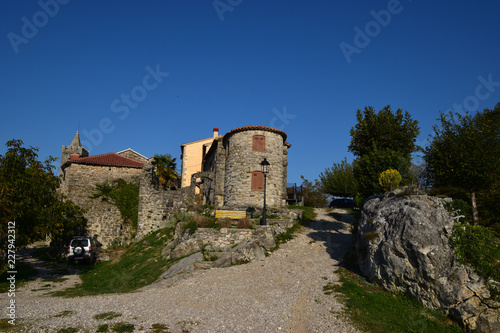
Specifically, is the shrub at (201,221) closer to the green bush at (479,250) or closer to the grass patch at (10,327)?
the grass patch at (10,327)

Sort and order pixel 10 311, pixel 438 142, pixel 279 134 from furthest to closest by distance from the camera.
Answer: pixel 279 134 < pixel 438 142 < pixel 10 311

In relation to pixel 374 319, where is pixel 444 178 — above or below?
above

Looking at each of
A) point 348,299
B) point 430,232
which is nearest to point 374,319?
point 348,299

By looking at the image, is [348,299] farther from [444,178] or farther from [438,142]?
[438,142]

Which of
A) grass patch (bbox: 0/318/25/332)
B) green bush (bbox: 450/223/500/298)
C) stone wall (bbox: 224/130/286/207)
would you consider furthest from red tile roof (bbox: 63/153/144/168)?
green bush (bbox: 450/223/500/298)

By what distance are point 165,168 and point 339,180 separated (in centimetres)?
2122

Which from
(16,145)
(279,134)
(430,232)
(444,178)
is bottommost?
(430,232)

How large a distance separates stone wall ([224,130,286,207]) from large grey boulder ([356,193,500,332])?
1365 cm

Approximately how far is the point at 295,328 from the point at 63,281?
48.8ft

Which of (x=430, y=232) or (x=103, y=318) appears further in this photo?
(x=430, y=232)

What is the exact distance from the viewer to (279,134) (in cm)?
2878

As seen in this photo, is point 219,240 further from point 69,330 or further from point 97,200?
point 97,200

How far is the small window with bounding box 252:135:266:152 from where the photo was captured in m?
27.8

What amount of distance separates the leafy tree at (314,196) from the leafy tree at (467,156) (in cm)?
2569
